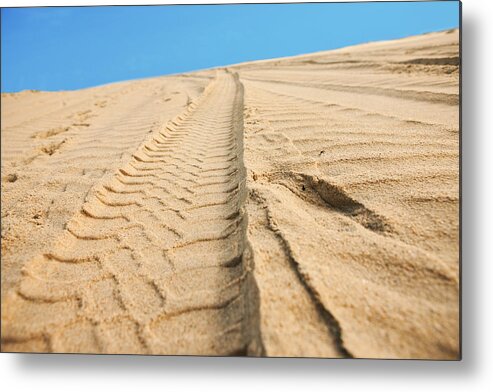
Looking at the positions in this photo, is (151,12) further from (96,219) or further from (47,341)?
(47,341)

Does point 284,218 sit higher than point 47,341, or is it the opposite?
point 284,218

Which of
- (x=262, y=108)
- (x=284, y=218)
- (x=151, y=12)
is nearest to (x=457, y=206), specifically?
(x=284, y=218)

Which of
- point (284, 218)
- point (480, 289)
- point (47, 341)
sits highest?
point (284, 218)

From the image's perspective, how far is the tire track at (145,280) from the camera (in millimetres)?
1020

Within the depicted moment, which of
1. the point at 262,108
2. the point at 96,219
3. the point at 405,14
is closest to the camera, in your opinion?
the point at 96,219

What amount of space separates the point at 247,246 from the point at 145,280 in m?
0.39

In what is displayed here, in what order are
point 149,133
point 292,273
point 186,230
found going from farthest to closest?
point 149,133, point 186,230, point 292,273

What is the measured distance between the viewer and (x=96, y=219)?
155 cm

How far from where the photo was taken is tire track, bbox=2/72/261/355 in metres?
1.02

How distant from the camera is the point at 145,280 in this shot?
46.4 inches

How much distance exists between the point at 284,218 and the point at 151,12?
146 cm

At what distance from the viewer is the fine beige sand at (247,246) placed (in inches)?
37.9

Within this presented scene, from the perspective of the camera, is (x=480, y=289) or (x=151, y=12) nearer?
(x=480, y=289)

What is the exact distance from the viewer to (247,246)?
1177mm
